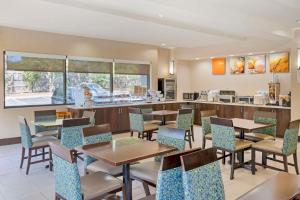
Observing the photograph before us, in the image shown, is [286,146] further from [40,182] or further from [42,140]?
[42,140]

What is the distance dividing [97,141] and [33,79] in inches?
175

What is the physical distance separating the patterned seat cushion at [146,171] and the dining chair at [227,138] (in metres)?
1.54

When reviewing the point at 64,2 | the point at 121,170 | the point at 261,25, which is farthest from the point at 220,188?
the point at 261,25

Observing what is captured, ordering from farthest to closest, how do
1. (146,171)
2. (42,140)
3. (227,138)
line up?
(42,140) → (227,138) → (146,171)

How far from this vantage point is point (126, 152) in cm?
295

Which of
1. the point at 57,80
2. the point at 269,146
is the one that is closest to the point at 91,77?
the point at 57,80

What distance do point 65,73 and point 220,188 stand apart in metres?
6.39

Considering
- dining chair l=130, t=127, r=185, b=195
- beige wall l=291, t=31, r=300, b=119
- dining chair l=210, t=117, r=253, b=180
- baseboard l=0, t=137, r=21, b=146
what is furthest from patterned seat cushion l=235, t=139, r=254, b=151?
baseboard l=0, t=137, r=21, b=146

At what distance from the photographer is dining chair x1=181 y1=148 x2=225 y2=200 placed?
6.30 feet

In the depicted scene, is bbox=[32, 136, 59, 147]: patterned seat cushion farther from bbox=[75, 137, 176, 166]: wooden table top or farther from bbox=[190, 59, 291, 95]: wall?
bbox=[190, 59, 291, 95]: wall

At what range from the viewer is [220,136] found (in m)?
4.46

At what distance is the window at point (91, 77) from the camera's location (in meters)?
7.68

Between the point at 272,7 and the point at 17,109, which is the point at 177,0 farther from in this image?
the point at 17,109

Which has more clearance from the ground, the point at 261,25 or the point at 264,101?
the point at 261,25
